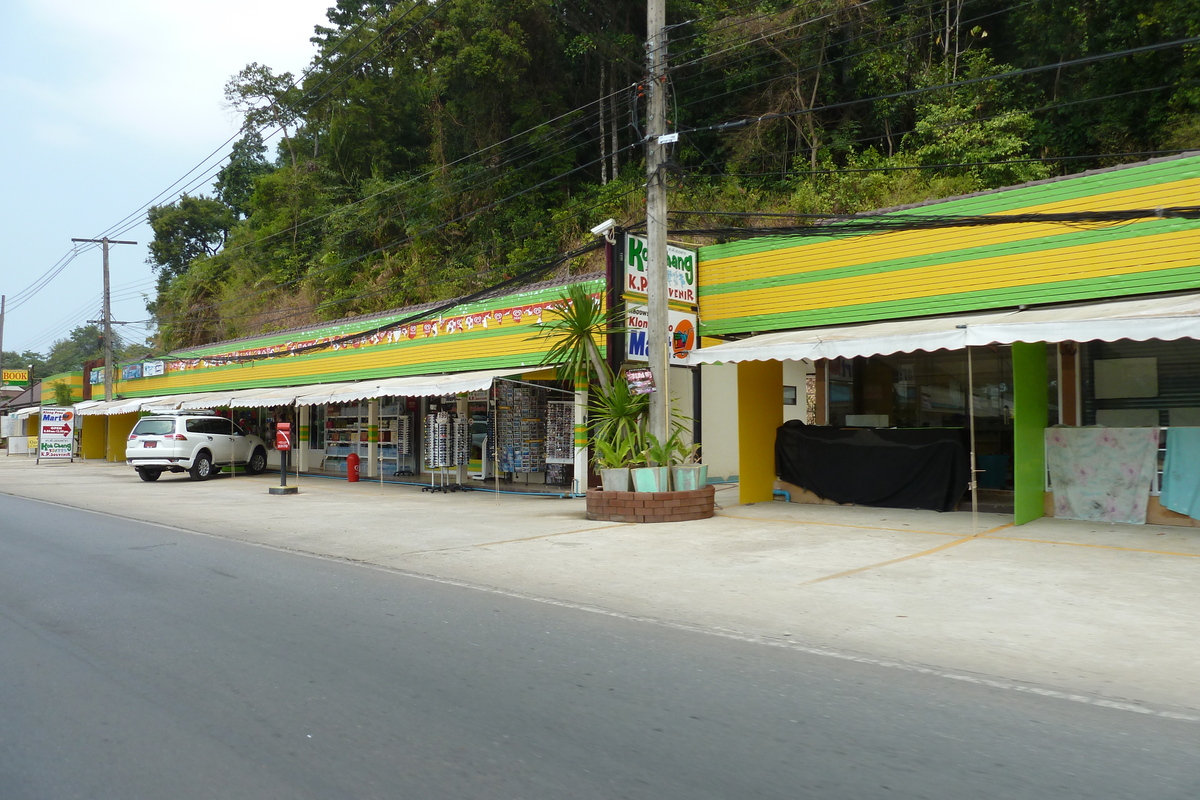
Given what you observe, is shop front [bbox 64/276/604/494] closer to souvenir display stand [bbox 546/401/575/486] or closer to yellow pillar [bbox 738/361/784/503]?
souvenir display stand [bbox 546/401/575/486]

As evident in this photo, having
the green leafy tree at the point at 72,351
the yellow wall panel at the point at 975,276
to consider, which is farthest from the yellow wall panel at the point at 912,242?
the green leafy tree at the point at 72,351

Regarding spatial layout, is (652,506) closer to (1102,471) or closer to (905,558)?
(905,558)

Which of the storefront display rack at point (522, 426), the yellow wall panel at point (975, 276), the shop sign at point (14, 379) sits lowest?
the storefront display rack at point (522, 426)

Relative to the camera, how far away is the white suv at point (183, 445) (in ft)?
73.4

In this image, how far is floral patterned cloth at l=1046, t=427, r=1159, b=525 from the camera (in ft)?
35.1

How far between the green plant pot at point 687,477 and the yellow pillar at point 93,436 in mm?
33389

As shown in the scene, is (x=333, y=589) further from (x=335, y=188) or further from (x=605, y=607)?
(x=335, y=188)

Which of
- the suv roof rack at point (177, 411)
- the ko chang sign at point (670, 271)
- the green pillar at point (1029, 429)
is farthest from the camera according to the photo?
the suv roof rack at point (177, 411)

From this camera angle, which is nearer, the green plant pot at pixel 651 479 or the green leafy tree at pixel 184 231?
the green plant pot at pixel 651 479

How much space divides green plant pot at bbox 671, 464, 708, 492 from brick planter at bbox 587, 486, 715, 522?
14 centimetres

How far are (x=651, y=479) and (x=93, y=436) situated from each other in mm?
34469

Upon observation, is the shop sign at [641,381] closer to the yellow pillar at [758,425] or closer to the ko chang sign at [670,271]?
the ko chang sign at [670,271]

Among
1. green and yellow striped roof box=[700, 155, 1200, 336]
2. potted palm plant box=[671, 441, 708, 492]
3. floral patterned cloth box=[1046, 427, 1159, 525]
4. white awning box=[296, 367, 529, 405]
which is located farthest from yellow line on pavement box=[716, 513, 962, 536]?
white awning box=[296, 367, 529, 405]

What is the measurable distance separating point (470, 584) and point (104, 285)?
34127mm
